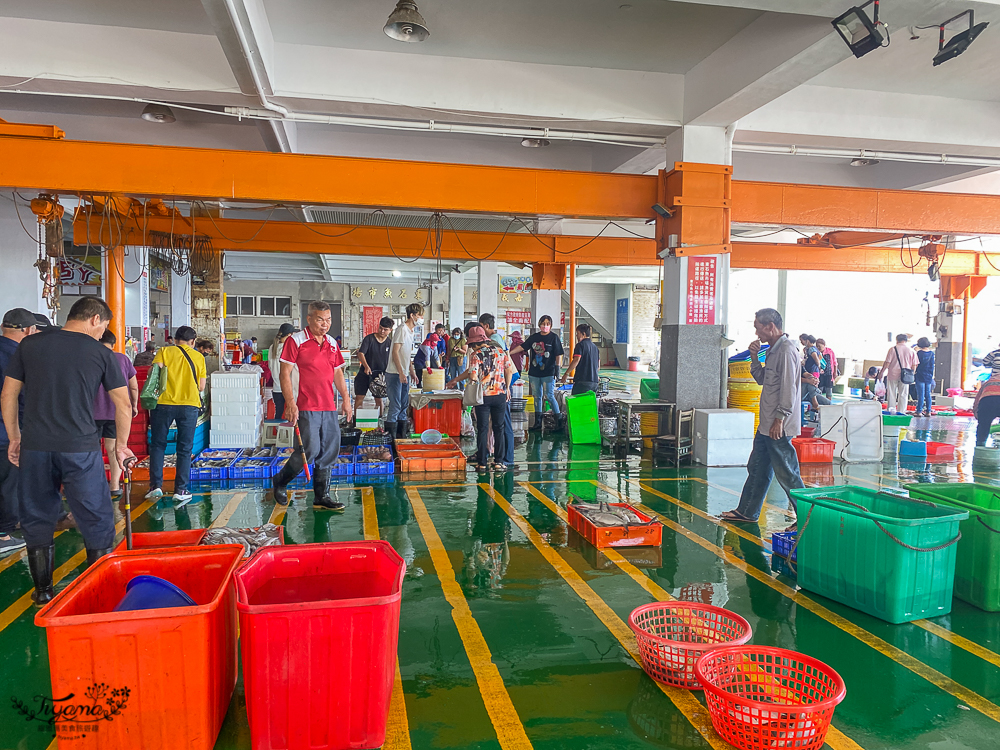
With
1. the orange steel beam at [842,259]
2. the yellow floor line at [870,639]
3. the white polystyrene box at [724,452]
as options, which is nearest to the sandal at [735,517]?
the yellow floor line at [870,639]

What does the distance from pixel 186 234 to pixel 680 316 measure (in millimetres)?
9220

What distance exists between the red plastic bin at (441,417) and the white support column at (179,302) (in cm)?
931

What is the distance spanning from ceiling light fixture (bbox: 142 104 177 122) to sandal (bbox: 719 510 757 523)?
941 centimetres

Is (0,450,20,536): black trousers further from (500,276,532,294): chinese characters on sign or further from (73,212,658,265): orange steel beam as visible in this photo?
(500,276,532,294): chinese characters on sign

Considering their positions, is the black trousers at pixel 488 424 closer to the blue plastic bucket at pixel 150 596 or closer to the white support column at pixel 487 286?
the blue plastic bucket at pixel 150 596

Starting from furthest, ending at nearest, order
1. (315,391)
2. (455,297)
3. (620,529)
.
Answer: (455,297)
(315,391)
(620,529)

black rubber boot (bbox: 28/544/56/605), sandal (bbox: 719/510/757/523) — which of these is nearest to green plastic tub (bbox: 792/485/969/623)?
sandal (bbox: 719/510/757/523)

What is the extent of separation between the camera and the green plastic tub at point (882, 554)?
3.83m

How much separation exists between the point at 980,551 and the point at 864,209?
25.6ft

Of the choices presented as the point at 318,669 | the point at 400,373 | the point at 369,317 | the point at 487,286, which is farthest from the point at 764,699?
the point at 369,317

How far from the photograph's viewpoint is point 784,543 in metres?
4.91

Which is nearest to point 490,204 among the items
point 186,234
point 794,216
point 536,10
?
point 536,10

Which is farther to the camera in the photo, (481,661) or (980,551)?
(980,551)

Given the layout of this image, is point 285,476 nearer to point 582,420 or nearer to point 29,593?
point 29,593
